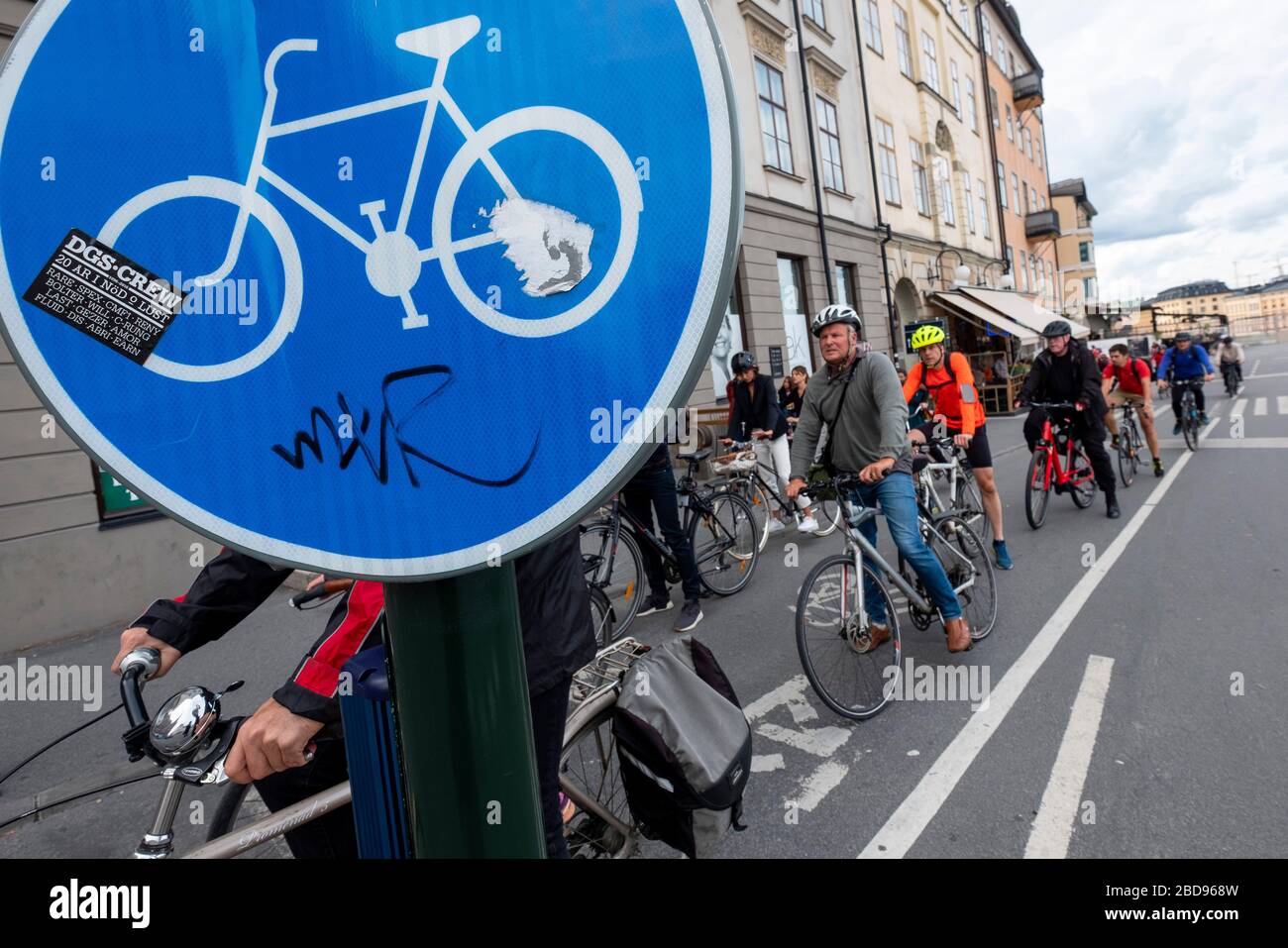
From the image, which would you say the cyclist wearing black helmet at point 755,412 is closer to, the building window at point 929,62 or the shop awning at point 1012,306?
the shop awning at point 1012,306

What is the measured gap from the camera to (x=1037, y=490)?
25.4 ft

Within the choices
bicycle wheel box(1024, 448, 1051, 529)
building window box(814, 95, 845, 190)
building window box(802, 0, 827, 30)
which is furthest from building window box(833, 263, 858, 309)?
bicycle wheel box(1024, 448, 1051, 529)

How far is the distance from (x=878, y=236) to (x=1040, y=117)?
29.5 m

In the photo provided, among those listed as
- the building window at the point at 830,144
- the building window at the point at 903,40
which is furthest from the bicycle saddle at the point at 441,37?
the building window at the point at 903,40

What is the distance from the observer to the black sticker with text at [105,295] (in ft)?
2.38

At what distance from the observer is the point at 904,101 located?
22.0m

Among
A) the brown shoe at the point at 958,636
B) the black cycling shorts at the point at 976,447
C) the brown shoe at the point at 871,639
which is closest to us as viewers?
the brown shoe at the point at 871,639

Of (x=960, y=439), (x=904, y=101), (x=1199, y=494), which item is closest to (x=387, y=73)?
(x=960, y=439)

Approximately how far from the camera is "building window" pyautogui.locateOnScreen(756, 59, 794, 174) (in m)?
15.0

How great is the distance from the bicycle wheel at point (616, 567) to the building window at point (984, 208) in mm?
28146

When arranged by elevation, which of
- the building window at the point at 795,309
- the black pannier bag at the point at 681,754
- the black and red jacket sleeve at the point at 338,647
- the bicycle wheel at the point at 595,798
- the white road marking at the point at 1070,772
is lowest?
the white road marking at the point at 1070,772

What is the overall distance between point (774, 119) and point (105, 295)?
55.4 ft

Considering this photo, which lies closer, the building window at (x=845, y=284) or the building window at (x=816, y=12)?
the building window at (x=816, y=12)
